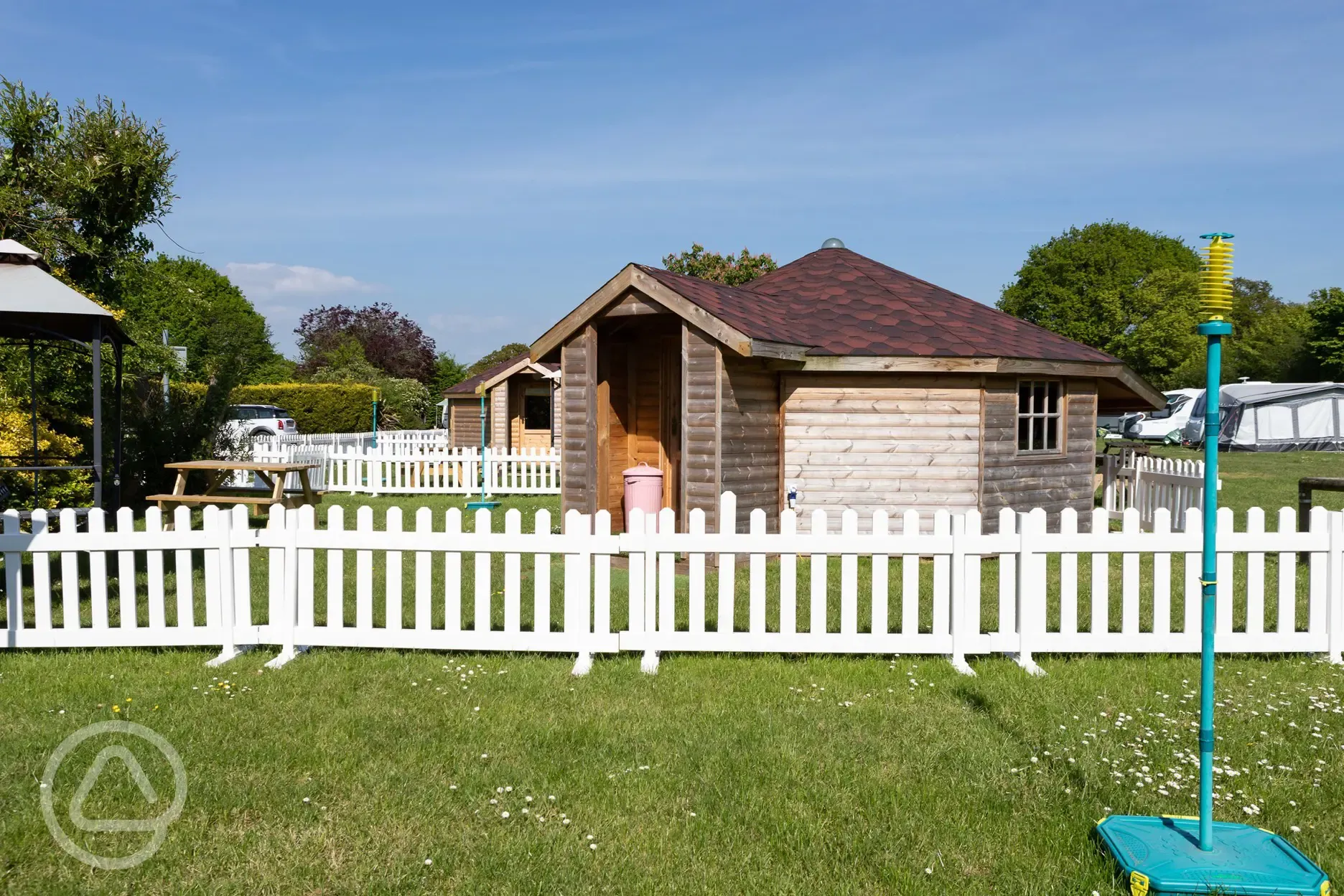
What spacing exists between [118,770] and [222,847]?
43.2 inches

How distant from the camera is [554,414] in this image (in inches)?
981

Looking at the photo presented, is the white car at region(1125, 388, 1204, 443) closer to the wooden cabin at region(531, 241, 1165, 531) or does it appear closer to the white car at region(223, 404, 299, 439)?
the wooden cabin at region(531, 241, 1165, 531)

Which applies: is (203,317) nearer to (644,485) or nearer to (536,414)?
(536,414)

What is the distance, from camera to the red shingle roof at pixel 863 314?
11695mm

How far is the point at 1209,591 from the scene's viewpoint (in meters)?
3.72

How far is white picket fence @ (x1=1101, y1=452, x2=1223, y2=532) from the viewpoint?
1366cm

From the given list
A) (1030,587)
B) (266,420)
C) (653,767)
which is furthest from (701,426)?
(266,420)

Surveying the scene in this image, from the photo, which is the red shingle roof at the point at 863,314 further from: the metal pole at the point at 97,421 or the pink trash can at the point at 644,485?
the metal pole at the point at 97,421

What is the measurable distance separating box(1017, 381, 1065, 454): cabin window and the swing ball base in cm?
962

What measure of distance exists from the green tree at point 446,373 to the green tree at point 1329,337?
44557mm

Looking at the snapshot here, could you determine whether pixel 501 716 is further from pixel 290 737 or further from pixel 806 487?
pixel 806 487

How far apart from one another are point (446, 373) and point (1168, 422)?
36.6 meters

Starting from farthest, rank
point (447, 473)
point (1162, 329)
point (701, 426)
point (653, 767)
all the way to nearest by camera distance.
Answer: point (1162, 329), point (447, 473), point (701, 426), point (653, 767)

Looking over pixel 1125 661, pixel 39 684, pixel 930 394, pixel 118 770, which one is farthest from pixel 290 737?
pixel 930 394
